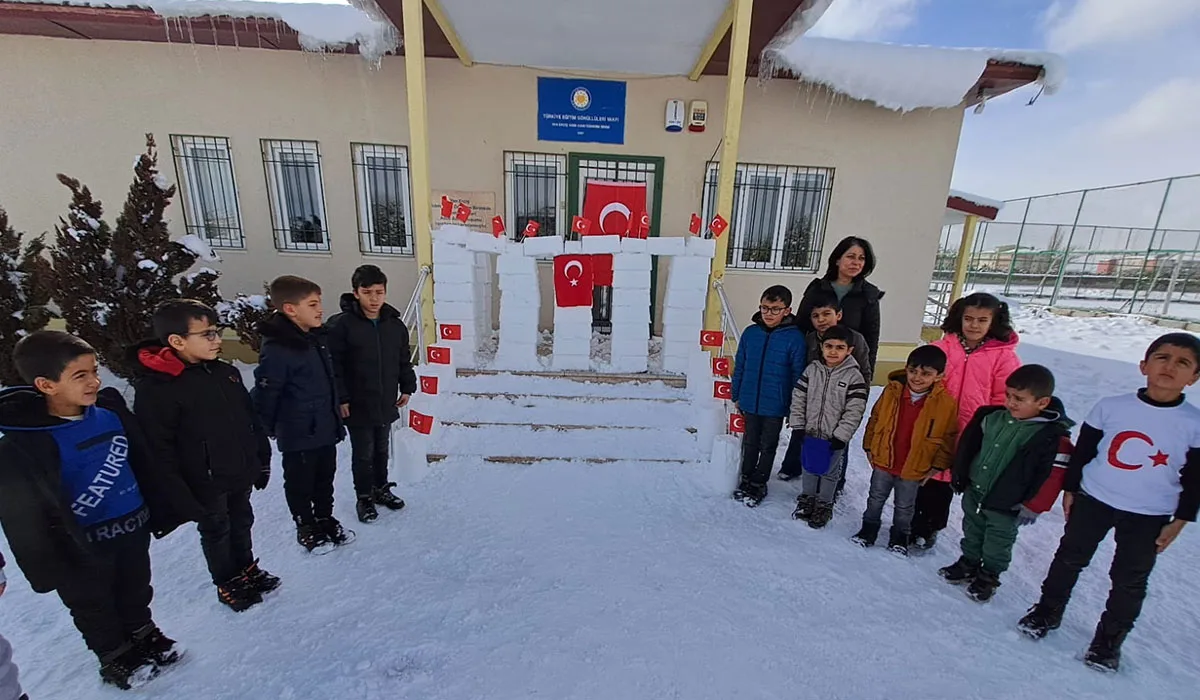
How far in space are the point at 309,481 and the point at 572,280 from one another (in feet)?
7.68

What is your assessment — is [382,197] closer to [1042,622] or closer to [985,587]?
[985,587]

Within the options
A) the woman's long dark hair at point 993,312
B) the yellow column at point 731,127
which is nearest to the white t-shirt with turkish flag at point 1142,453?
the woman's long dark hair at point 993,312

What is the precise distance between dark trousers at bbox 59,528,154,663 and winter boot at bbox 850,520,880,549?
3.45 metres

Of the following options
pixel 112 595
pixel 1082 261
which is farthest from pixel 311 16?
pixel 1082 261

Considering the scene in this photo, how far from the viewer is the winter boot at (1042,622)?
229 cm

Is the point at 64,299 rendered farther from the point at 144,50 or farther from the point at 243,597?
the point at 243,597

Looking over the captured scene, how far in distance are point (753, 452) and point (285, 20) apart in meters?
5.63

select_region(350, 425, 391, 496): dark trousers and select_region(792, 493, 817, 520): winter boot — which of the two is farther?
select_region(792, 493, 817, 520): winter boot

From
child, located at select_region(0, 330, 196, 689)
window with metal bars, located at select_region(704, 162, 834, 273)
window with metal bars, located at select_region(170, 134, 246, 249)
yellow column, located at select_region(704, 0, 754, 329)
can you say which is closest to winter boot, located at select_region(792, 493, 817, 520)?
yellow column, located at select_region(704, 0, 754, 329)

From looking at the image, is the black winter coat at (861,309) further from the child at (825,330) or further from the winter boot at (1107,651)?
the winter boot at (1107,651)

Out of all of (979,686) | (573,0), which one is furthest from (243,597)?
(573,0)

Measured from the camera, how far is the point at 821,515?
10.0 feet

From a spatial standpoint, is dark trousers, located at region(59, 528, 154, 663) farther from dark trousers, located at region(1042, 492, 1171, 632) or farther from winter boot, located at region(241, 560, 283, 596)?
dark trousers, located at region(1042, 492, 1171, 632)

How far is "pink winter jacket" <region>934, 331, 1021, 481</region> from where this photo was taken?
2674mm
